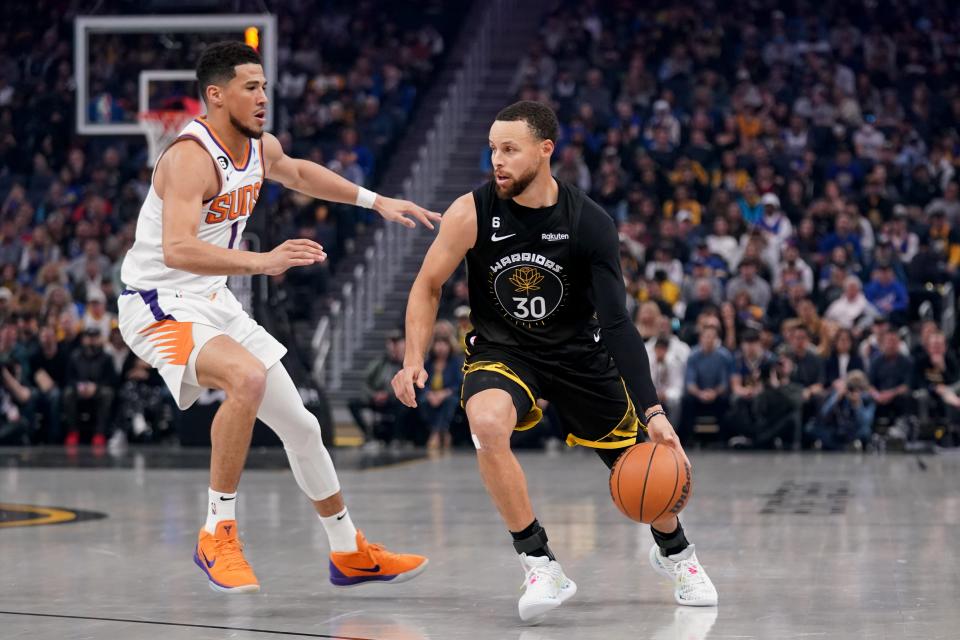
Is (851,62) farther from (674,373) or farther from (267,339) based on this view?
(267,339)

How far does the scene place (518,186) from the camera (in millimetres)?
5547

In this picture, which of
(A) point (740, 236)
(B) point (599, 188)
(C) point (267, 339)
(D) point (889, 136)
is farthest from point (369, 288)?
(C) point (267, 339)

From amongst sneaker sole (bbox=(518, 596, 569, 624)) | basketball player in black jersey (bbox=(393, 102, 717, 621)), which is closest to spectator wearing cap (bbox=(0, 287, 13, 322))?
basketball player in black jersey (bbox=(393, 102, 717, 621))

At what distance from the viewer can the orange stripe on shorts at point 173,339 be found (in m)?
5.67

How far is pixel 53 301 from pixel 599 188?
22.4ft

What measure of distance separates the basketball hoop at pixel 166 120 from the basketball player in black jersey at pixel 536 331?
944 centimetres

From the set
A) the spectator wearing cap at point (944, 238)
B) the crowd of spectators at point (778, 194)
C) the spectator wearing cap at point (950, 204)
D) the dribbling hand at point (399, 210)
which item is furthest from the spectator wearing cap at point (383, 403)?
the dribbling hand at point (399, 210)

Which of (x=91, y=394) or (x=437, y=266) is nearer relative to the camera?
(x=437, y=266)

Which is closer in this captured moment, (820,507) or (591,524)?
(591,524)

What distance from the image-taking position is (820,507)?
9211mm

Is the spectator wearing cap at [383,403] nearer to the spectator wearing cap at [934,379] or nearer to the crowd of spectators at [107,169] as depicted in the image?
the crowd of spectators at [107,169]

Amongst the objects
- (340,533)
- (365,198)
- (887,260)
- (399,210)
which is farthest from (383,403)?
(340,533)

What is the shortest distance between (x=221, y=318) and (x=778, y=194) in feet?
42.0

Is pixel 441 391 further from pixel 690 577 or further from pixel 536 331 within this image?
pixel 690 577
